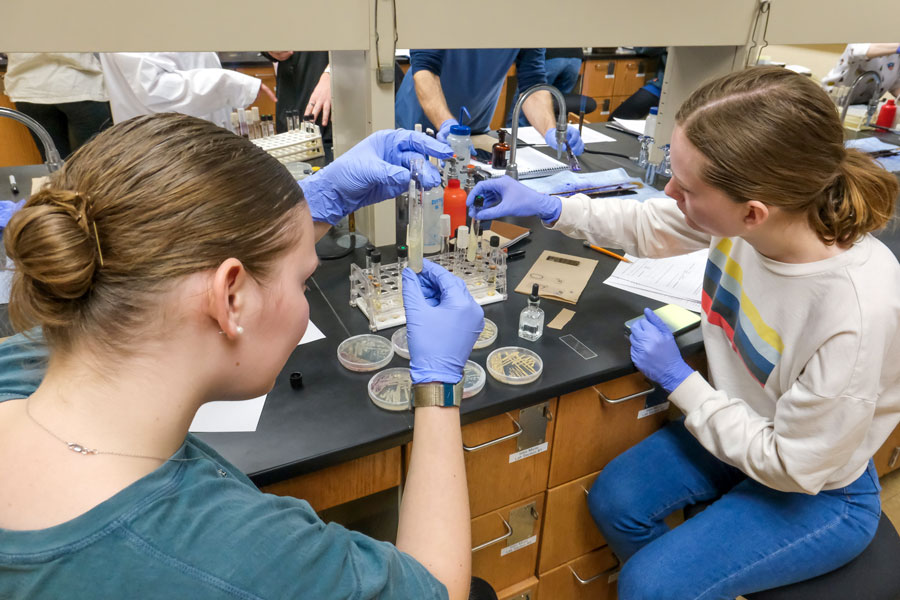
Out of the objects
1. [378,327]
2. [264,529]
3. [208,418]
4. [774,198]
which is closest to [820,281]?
[774,198]

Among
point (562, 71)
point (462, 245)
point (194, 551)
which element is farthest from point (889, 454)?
point (562, 71)

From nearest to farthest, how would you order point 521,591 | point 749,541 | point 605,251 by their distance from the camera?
point 749,541 < point 521,591 < point 605,251

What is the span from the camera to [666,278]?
5.03 feet

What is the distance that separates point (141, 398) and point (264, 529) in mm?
188

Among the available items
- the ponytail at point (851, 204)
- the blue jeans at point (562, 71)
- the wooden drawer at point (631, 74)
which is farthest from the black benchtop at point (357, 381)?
the wooden drawer at point (631, 74)

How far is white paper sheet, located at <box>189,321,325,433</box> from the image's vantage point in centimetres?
98

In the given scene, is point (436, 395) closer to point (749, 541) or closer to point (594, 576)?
point (749, 541)

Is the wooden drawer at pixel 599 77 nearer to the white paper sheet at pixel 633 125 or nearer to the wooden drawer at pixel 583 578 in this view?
the white paper sheet at pixel 633 125

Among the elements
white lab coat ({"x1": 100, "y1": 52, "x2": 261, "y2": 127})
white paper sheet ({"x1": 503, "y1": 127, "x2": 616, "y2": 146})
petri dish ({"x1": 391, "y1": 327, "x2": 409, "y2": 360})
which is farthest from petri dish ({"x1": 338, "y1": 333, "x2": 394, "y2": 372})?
white lab coat ({"x1": 100, "y1": 52, "x2": 261, "y2": 127})

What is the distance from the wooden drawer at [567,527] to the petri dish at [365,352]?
516mm

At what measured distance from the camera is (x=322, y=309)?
1.33m

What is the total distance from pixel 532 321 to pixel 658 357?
266 millimetres

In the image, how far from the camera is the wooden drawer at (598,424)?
1234mm

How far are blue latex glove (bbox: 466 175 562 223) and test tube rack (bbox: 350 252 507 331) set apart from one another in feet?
0.43
